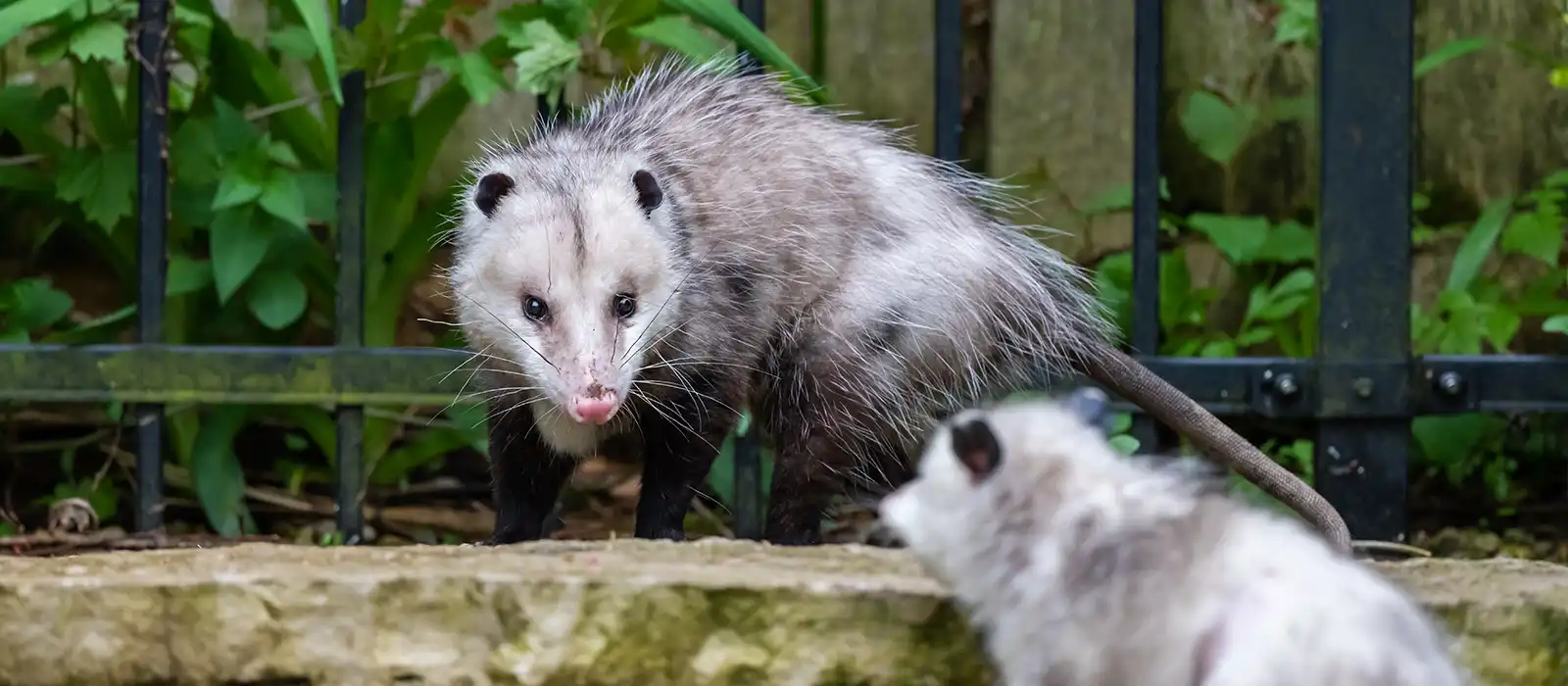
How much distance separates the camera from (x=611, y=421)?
2.64 metres

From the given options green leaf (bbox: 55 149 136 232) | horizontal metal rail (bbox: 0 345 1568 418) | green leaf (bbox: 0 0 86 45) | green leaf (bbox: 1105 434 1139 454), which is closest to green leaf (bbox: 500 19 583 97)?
horizontal metal rail (bbox: 0 345 1568 418)

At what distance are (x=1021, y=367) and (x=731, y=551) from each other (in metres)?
0.86

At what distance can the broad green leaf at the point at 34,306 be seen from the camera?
3186 mm

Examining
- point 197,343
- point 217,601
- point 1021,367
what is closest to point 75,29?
point 197,343

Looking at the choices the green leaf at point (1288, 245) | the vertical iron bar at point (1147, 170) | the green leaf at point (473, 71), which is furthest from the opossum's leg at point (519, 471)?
the green leaf at point (1288, 245)

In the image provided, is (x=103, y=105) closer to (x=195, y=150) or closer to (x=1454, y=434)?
(x=195, y=150)

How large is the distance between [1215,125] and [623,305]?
1.70 meters

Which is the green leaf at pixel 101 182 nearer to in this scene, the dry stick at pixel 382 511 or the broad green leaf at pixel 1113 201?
the dry stick at pixel 382 511

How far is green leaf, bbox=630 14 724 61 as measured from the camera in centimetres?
288

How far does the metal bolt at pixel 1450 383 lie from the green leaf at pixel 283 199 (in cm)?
191

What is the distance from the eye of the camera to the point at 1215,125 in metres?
3.70

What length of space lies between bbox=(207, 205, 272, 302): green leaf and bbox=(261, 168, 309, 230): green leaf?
0.12 feet

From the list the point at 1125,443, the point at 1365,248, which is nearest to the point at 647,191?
the point at 1125,443

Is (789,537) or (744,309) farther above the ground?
(744,309)
